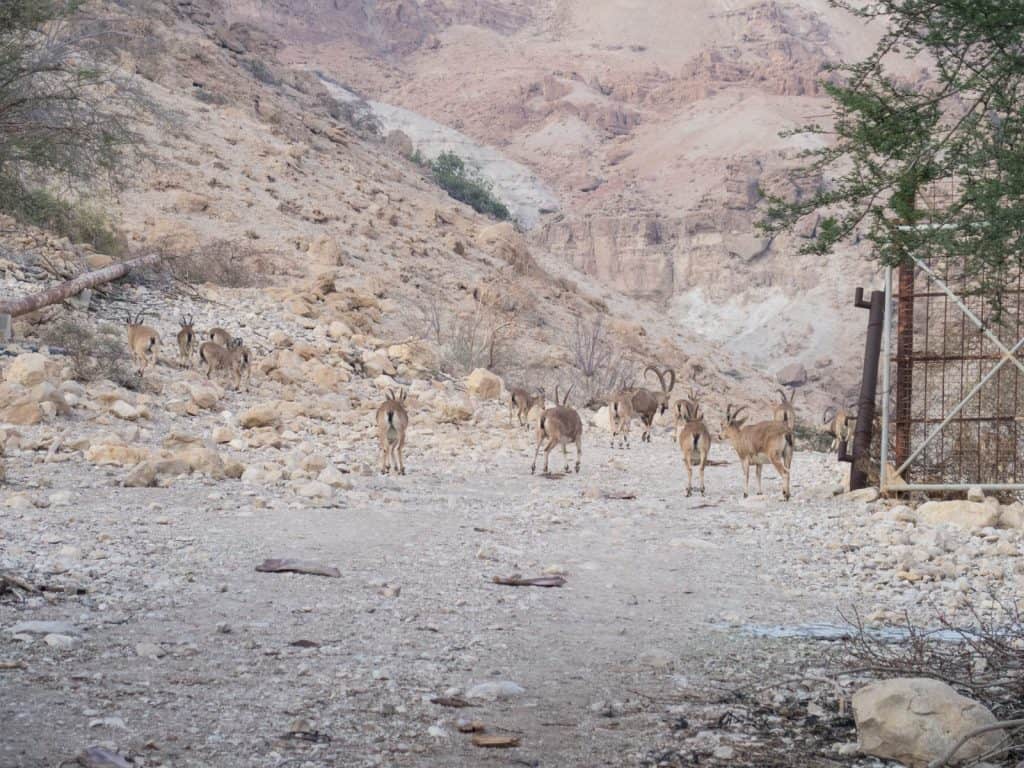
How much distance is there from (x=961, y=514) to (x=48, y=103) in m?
9.22

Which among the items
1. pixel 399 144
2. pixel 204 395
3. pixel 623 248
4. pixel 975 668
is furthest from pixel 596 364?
pixel 623 248

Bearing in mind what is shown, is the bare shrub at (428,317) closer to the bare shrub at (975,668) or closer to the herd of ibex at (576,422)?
the herd of ibex at (576,422)

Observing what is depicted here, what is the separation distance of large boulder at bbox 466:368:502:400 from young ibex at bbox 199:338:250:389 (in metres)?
5.82

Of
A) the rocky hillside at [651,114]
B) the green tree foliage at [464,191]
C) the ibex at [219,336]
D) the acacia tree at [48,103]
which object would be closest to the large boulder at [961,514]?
the acacia tree at [48,103]

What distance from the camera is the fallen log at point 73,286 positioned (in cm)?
1777

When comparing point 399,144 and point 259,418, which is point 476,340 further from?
point 399,144

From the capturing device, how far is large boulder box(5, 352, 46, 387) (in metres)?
16.5

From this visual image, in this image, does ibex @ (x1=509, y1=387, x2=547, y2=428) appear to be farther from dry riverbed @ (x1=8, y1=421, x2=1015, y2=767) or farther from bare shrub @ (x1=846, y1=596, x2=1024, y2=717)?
bare shrub @ (x1=846, y1=596, x2=1024, y2=717)

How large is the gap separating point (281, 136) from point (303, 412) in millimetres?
31567

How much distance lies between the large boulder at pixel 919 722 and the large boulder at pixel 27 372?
1474cm

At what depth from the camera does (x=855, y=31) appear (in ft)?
457

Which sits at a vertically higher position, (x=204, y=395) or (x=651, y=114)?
(x=651, y=114)

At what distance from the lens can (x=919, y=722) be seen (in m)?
4.49

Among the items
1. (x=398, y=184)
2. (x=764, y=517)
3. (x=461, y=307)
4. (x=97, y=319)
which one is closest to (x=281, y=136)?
(x=398, y=184)
